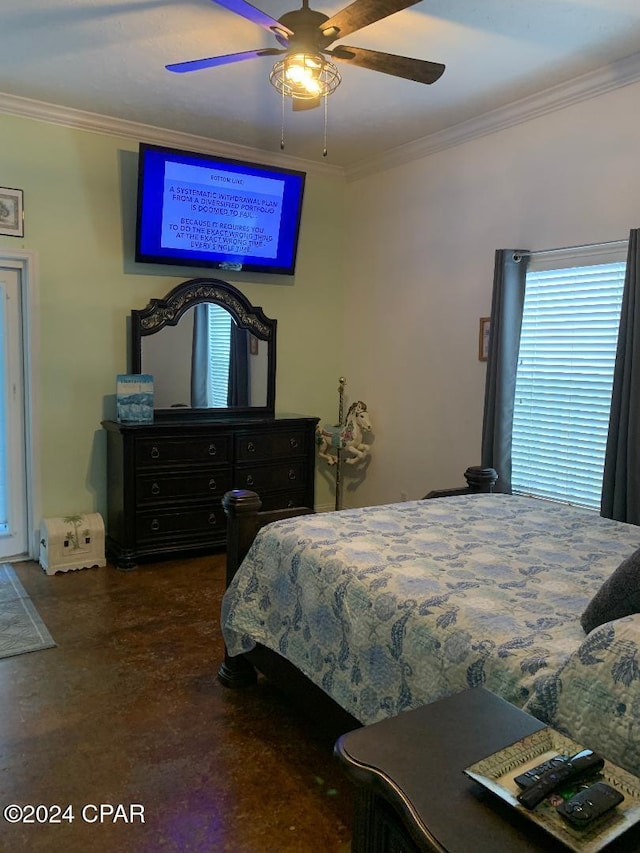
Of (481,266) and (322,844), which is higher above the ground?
(481,266)

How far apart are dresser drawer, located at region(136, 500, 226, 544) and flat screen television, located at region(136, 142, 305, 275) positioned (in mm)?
1721

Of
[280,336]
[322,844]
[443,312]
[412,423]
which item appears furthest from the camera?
[280,336]

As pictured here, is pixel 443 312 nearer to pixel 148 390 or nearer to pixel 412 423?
pixel 412 423

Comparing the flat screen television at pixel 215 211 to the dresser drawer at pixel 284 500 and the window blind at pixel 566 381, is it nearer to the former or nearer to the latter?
the dresser drawer at pixel 284 500

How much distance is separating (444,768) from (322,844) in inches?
40.6

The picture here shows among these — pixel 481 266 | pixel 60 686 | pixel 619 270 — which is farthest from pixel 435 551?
pixel 481 266

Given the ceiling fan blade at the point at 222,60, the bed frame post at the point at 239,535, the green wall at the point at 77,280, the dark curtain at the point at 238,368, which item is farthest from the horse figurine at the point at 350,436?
the ceiling fan blade at the point at 222,60

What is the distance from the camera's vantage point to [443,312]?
4.43 m

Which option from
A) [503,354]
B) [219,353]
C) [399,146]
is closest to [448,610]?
[503,354]

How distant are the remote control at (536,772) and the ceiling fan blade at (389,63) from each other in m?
2.40

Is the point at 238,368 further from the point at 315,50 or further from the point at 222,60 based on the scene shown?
the point at 315,50

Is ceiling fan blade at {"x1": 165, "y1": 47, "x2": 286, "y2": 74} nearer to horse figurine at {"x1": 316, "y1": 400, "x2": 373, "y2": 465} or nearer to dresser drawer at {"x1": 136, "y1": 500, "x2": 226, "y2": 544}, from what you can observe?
dresser drawer at {"x1": 136, "y1": 500, "x2": 226, "y2": 544}

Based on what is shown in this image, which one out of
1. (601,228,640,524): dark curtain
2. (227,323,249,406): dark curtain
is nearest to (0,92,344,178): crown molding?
(227,323,249,406): dark curtain

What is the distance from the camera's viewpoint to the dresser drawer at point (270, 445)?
14.9 feet
